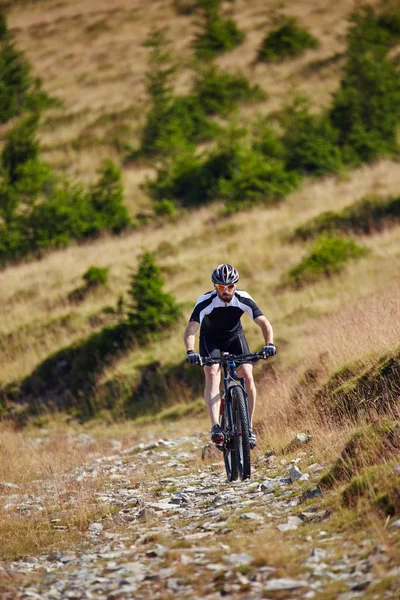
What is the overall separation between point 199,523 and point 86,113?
157 feet

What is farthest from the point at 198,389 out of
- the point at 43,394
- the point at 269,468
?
the point at 269,468

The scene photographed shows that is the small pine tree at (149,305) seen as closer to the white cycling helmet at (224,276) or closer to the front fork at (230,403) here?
the front fork at (230,403)

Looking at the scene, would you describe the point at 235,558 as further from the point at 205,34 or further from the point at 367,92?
the point at 205,34

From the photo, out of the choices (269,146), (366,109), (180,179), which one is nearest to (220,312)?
(269,146)

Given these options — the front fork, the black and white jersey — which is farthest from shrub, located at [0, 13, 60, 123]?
the front fork

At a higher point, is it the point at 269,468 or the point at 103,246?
the point at 269,468

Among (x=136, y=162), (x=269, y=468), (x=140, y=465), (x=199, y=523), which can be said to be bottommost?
(x=136, y=162)

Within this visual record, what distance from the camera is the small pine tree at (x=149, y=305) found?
20047mm

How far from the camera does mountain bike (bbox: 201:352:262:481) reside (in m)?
8.44

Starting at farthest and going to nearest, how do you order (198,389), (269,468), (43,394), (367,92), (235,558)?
(367,92) → (43,394) → (198,389) → (269,468) → (235,558)

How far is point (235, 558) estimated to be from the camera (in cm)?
588

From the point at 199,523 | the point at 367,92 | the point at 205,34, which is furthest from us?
the point at 205,34

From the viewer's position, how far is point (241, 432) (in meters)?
8.41

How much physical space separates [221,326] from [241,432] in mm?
1393
